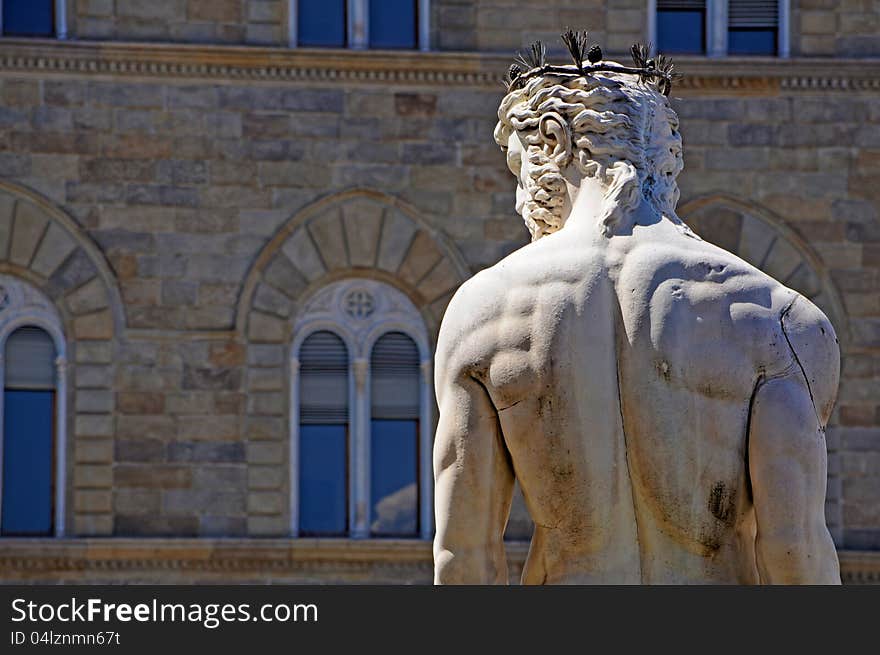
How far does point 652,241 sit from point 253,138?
17032 mm

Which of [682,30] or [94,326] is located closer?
[94,326]

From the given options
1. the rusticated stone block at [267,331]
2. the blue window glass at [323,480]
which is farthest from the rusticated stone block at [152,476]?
the rusticated stone block at [267,331]

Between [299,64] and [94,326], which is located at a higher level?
[299,64]

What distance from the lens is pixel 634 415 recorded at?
661 cm

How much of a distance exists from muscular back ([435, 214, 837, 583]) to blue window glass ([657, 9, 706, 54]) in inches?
688

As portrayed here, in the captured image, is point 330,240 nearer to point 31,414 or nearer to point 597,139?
point 31,414

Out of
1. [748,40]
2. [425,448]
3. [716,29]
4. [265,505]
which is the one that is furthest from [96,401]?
[748,40]

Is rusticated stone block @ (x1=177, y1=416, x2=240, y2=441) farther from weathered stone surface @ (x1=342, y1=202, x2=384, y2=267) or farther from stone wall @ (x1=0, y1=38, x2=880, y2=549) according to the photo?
weathered stone surface @ (x1=342, y1=202, x2=384, y2=267)

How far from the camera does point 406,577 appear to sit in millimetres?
23516

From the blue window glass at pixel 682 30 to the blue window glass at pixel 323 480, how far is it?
160 inches

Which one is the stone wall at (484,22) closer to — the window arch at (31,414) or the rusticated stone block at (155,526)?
the window arch at (31,414)

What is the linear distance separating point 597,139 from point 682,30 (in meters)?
17.3

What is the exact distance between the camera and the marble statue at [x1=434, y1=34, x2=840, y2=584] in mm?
6594
